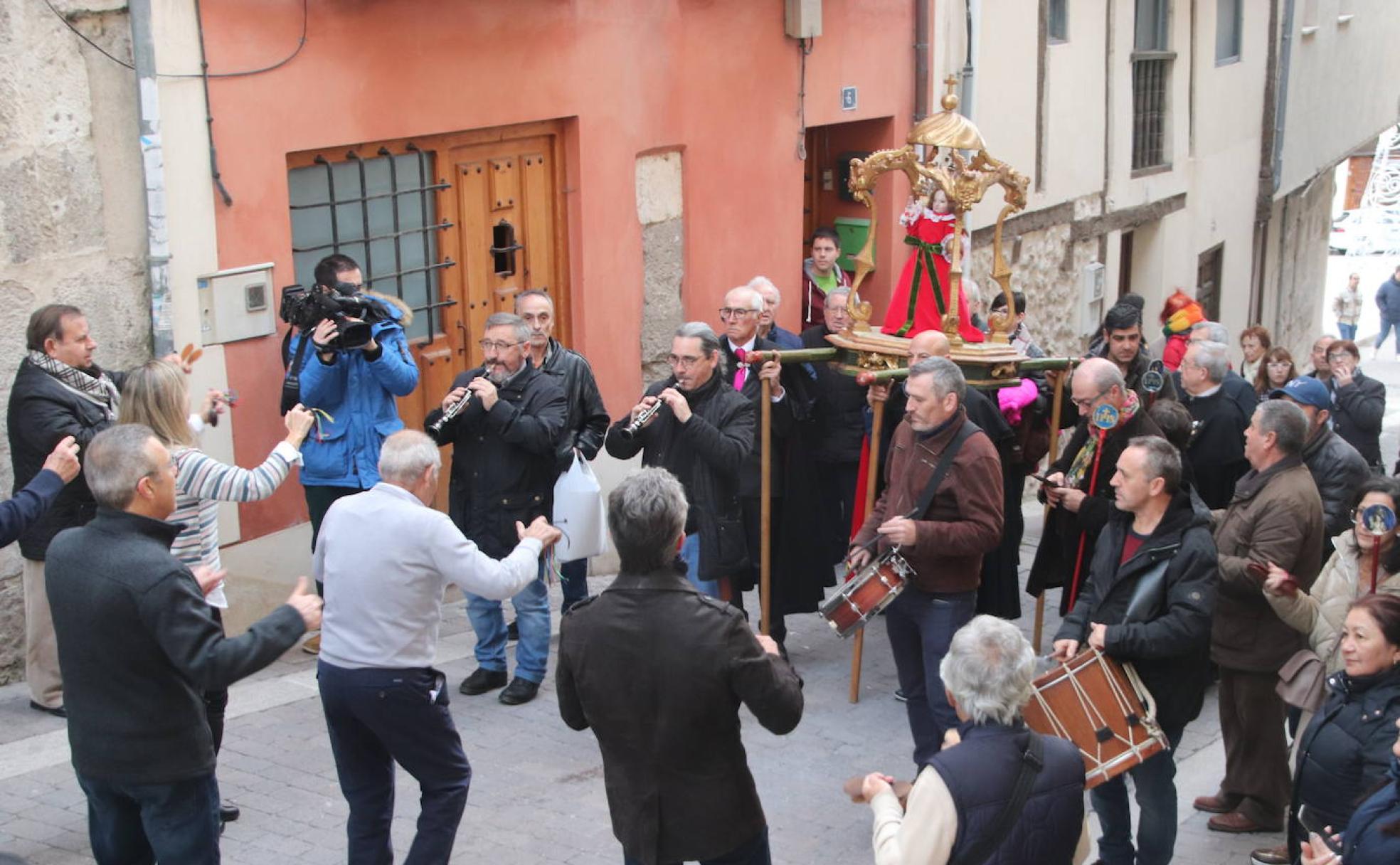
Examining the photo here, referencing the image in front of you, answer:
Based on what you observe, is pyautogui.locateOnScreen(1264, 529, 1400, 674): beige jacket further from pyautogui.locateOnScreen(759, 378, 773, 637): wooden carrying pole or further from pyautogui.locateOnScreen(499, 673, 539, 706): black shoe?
pyautogui.locateOnScreen(499, 673, 539, 706): black shoe

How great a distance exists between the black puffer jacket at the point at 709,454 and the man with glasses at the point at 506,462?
1.16 feet

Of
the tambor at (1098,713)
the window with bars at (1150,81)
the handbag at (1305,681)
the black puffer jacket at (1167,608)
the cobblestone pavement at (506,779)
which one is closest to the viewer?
the tambor at (1098,713)

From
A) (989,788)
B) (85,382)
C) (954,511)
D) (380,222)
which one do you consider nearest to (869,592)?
(954,511)

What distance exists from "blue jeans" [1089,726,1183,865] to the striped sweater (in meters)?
3.03

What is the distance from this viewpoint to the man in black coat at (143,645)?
446 centimetres

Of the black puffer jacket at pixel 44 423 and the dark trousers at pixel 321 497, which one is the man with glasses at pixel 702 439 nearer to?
the dark trousers at pixel 321 497

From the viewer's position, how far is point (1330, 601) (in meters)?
5.64

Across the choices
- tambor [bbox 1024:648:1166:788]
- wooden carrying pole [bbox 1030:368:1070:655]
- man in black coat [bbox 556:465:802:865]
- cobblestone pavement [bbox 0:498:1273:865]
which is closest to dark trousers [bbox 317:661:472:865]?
cobblestone pavement [bbox 0:498:1273:865]

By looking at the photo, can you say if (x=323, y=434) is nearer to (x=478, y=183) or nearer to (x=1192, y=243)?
(x=478, y=183)

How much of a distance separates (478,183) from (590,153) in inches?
29.1

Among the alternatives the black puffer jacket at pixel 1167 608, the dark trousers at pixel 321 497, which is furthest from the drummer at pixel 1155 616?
the dark trousers at pixel 321 497

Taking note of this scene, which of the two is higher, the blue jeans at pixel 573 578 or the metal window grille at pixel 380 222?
the metal window grille at pixel 380 222

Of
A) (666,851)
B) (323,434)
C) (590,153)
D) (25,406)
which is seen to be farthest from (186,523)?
(590,153)

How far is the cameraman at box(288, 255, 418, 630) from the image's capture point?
738 cm
